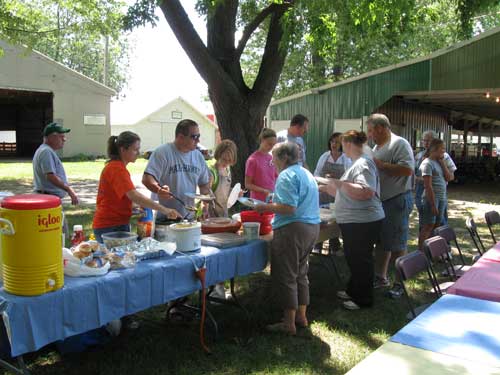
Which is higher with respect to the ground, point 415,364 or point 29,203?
point 29,203

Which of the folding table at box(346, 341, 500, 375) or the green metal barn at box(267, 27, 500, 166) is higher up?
the green metal barn at box(267, 27, 500, 166)

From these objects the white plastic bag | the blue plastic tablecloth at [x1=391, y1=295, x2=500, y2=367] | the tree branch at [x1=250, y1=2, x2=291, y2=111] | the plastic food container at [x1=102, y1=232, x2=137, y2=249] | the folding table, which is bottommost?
the folding table

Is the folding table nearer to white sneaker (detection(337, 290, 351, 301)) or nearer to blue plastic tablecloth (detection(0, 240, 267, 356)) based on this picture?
blue plastic tablecloth (detection(0, 240, 267, 356))

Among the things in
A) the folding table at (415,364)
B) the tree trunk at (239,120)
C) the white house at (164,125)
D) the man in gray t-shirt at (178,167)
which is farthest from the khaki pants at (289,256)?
the white house at (164,125)

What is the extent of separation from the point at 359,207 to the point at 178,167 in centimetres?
154

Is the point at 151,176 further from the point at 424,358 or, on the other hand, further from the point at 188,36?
the point at 188,36

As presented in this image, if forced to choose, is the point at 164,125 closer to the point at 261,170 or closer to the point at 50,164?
the point at 50,164

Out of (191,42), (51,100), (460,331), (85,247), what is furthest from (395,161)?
(51,100)

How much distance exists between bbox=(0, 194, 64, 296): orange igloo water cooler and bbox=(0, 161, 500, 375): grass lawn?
114cm

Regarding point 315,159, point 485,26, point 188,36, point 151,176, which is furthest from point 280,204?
point 485,26

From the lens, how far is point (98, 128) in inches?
1043

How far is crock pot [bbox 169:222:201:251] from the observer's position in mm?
3066

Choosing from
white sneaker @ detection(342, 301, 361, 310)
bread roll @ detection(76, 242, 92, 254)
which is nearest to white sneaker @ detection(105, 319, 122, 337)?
bread roll @ detection(76, 242, 92, 254)

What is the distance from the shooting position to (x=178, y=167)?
377cm
